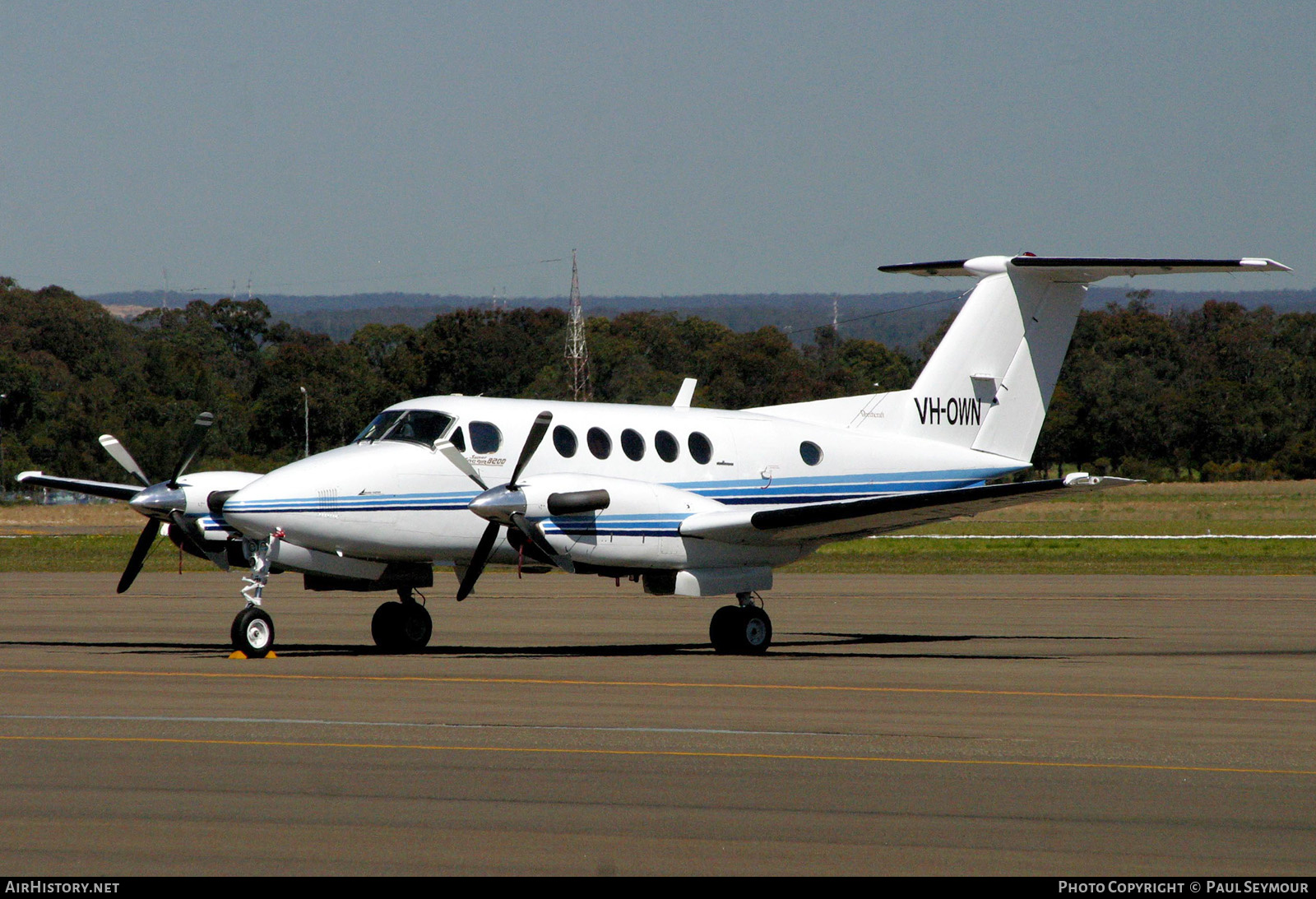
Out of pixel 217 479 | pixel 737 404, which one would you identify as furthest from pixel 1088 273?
pixel 737 404

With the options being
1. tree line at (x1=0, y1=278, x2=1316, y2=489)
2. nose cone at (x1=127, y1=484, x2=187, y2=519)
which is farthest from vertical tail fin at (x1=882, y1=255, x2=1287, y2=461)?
tree line at (x1=0, y1=278, x2=1316, y2=489)

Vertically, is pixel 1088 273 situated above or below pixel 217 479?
above

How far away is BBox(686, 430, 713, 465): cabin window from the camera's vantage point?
2044 centimetres

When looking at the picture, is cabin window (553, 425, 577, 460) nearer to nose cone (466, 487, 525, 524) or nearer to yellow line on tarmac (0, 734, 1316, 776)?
nose cone (466, 487, 525, 524)

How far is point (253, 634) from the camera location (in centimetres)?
1777

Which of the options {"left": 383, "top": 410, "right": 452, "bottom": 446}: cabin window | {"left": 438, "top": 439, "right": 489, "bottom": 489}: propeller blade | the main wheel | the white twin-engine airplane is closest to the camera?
the main wheel

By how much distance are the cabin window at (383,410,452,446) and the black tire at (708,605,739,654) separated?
4.14 metres

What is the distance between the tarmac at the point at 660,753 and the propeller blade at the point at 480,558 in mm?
913

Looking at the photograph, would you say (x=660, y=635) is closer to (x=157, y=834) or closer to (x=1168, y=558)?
(x=157, y=834)

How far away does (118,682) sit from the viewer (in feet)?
50.4

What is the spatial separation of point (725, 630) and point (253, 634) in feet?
18.6

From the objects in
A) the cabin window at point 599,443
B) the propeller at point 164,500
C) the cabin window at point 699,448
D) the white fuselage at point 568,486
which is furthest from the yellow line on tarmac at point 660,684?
the cabin window at point 699,448

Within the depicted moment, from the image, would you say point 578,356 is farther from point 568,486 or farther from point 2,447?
A: point 568,486
